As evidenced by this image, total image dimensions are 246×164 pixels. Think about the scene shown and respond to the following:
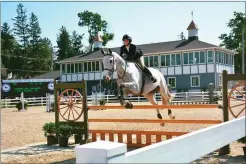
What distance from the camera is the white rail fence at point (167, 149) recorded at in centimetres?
190

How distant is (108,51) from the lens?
7191 millimetres

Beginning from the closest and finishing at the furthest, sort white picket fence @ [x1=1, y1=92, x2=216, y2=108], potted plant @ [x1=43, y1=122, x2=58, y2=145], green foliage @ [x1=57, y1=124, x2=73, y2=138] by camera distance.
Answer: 1. green foliage @ [x1=57, y1=124, x2=73, y2=138]
2. potted plant @ [x1=43, y1=122, x2=58, y2=145]
3. white picket fence @ [x1=1, y1=92, x2=216, y2=108]

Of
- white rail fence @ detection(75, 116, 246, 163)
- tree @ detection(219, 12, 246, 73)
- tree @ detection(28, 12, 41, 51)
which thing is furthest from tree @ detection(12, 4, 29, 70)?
white rail fence @ detection(75, 116, 246, 163)

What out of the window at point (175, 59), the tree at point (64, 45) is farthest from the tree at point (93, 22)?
the window at point (175, 59)

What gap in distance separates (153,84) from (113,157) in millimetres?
6317

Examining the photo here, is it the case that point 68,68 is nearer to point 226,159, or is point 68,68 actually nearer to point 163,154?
point 226,159

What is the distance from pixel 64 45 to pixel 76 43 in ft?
15.3

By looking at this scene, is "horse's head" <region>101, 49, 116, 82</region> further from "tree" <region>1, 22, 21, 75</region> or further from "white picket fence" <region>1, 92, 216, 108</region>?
"tree" <region>1, 22, 21, 75</region>

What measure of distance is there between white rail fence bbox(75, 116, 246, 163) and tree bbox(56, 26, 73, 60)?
268ft

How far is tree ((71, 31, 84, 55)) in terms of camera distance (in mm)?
87250

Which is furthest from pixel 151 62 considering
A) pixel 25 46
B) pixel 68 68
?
pixel 25 46

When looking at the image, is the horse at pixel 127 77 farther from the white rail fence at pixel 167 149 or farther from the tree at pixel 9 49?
the tree at pixel 9 49

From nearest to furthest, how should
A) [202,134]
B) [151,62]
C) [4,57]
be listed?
1. [202,134]
2. [151,62]
3. [4,57]

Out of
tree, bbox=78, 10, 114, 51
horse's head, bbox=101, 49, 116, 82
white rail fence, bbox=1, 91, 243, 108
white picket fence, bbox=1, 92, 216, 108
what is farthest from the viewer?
tree, bbox=78, 10, 114, 51
